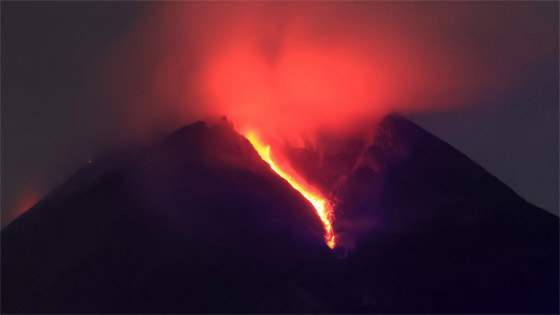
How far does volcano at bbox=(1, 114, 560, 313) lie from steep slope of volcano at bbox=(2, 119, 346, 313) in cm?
4

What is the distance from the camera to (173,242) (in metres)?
16.1

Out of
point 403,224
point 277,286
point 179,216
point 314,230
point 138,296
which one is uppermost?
point 403,224

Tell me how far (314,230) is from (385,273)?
257 centimetres

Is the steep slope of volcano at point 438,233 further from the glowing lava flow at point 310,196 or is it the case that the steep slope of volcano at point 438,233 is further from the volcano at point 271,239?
the glowing lava flow at point 310,196

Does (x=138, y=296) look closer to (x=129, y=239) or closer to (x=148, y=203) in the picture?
(x=129, y=239)

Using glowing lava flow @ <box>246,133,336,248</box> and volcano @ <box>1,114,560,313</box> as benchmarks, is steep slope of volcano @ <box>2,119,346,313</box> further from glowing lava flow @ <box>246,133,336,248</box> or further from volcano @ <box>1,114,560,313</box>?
glowing lava flow @ <box>246,133,336,248</box>

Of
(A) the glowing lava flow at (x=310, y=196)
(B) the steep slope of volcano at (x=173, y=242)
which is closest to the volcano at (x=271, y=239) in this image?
(B) the steep slope of volcano at (x=173, y=242)

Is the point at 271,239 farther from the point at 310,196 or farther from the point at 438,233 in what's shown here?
the point at 438,233

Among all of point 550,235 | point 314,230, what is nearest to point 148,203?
point 314,230

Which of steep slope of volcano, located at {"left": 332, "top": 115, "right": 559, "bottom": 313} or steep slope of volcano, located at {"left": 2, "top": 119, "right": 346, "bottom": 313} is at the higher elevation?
steep slope of volcano, located at {"left": 332, "top": 115, "right": 559, "bottom": 313}

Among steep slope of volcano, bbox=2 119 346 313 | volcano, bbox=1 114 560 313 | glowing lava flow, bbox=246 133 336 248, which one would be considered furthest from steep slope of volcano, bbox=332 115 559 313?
steep slope of volcano, bbox=2 119 346 313

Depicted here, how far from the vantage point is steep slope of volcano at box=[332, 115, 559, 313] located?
14.8m

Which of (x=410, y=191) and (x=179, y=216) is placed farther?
(x=410, y=191)

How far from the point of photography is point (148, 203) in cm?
1764
